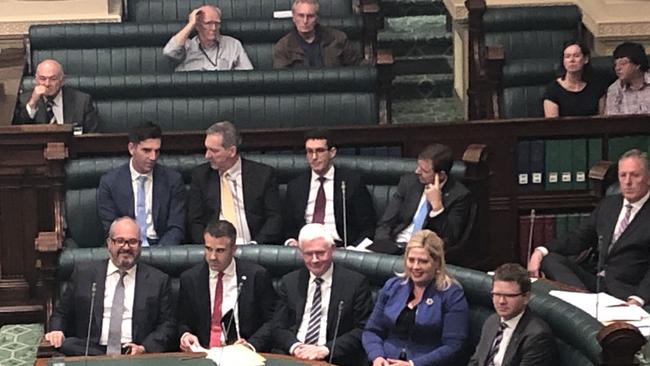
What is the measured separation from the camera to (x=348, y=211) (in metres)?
7.59

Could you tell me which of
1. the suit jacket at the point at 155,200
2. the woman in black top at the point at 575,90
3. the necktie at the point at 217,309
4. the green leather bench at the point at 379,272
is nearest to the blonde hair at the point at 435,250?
the green leather bench at the point at 379,272

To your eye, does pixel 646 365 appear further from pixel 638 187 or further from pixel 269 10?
pixel 269 10

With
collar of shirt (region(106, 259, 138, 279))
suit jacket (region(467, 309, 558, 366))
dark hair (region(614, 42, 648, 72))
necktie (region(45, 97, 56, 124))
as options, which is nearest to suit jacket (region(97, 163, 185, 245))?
collar of shirt (region(106, 259, 138, 279))

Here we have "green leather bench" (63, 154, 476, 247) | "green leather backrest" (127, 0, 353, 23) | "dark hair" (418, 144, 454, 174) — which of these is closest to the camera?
"dark hair" (418, 144, 454, 174)

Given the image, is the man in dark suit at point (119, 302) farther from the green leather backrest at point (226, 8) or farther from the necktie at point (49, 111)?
the green leather backrest at point (226, 8)

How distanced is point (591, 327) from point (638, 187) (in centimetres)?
161

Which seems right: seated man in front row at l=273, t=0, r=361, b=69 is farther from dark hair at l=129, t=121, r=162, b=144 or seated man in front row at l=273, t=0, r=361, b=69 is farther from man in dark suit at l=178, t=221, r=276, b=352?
man in dark suit at l=178, t=221, r=276, b=352

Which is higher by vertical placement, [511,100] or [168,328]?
[511,100]

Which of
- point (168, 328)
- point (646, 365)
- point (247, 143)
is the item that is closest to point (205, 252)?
point (168, 328)

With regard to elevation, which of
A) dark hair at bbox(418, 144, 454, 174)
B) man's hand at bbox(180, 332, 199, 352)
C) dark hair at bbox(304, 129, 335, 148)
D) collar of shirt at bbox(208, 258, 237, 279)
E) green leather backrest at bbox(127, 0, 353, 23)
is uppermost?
green leather backrest at bbox(127, 0, 353, 23)

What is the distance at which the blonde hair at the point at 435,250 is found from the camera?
611 centimetres

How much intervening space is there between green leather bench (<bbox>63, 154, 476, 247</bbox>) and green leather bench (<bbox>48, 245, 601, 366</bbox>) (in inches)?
28.9

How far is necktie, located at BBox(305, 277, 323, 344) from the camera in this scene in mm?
6461

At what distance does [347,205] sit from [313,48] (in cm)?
183
